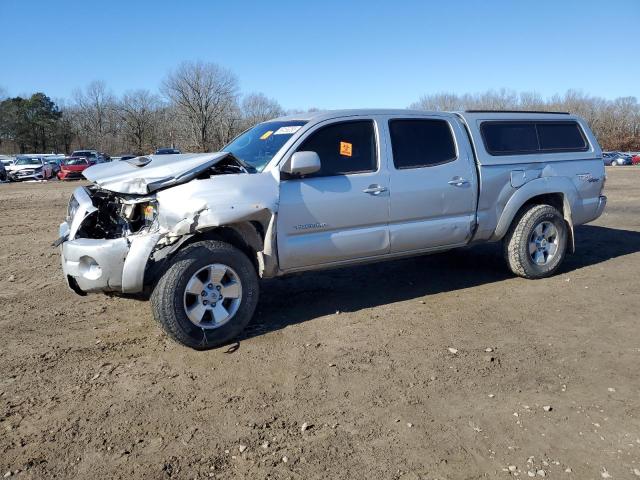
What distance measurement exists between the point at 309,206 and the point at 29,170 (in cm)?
3224

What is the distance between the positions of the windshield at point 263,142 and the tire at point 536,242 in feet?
9.41

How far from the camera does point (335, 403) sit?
3322 mm

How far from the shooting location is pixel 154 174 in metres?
4.20

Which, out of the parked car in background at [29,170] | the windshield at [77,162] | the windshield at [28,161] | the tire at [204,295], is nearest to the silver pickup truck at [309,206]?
the tire at [204,295]

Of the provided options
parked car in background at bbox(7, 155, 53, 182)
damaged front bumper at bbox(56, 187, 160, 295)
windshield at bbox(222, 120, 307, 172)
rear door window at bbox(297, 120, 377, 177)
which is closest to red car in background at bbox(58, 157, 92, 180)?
parked car in background at bbox(7, 155, 53, 182)

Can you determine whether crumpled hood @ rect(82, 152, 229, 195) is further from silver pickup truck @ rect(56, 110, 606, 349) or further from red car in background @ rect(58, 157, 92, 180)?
red car in background @ rect(58, 157, 92, 180)

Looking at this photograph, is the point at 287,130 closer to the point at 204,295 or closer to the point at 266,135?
the point at 266,135

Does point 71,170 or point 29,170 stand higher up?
point 29,170

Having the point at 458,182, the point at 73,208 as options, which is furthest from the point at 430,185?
the point at 73,208

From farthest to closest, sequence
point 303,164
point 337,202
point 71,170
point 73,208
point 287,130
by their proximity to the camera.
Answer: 1. point 71,170
2. point 287,130
3. point 73,208
4. point 337,202
5. point 303,164

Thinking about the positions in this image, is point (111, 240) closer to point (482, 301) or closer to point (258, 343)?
point (258, 343)

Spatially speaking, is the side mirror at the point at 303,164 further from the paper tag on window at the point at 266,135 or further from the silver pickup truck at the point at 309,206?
the paper tag on window at the point at 266,135

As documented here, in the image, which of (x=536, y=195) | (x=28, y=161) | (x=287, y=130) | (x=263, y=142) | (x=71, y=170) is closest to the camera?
(x=287, y=130)

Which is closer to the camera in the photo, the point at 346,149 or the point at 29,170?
the point at 346,149
